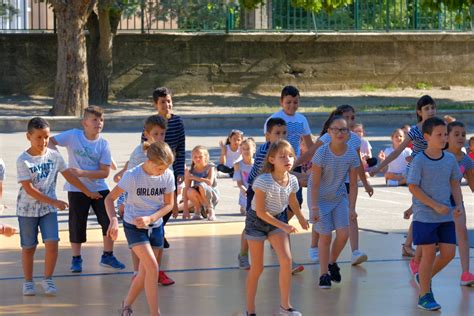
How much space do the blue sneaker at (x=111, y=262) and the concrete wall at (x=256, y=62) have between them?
18.9 metres

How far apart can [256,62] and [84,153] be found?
66.5 feet

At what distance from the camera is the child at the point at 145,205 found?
7695 millimetres

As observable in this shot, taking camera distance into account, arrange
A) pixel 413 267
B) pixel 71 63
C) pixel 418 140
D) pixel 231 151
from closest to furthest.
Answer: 1. pixel 413 267
2. pixel 418 140
3. pixel 231 151
4. pixel 71 63

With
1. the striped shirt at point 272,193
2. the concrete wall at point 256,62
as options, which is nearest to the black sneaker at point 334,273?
the striped shirt at point 272,193

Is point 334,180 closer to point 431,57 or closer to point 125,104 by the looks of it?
point 125,104

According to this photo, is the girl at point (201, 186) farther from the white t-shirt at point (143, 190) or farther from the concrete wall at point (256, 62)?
the concrete wall at point (256, 62)

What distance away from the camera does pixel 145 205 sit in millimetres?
7859

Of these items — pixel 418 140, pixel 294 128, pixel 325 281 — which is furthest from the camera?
pixel 294 128

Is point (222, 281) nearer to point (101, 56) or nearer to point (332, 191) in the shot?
point (332, 191)

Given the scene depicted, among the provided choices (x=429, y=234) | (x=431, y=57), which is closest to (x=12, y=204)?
(x=429, y=234)

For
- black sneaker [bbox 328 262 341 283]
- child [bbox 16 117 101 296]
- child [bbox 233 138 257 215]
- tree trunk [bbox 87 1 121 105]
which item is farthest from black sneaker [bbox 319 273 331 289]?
tree trunk [bbox 87 1 121 105]

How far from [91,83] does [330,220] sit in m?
19.1

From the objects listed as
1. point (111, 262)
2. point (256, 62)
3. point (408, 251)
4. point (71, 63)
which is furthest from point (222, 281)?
point (256, 62)

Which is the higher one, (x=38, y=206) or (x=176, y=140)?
(x=176, y=140)
